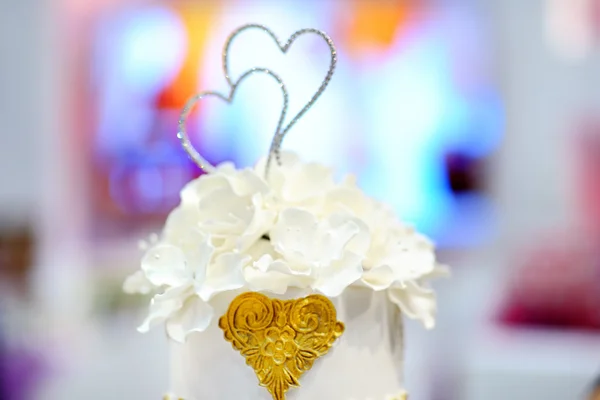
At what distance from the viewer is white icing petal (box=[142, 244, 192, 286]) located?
0.60 m

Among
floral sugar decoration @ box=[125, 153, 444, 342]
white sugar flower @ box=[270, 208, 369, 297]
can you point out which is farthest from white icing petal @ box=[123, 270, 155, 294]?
white sugar flower @ box=[270, 208, 369, 297]

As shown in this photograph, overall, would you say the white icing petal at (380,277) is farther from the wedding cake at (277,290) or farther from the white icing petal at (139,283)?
the white icing petal at (139,283)

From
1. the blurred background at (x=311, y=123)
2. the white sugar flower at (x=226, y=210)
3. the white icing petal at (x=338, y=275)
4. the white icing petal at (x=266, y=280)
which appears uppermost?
the white sugar flower at (x=226, y=210)

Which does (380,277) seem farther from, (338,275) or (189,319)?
(189,319)

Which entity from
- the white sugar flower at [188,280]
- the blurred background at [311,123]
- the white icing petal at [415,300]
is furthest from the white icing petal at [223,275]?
the blurred background at [311,123]

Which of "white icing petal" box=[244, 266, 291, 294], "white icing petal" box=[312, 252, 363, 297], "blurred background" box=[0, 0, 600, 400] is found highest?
"white icing petal" box=[312, 252, 363, 297]

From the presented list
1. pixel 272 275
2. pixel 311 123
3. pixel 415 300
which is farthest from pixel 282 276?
pixel 311 123

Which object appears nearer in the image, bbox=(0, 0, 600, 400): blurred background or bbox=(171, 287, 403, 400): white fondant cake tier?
bbox=(171, 287, 403, 400): white fondant cake tier

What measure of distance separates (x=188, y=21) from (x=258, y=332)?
2.72 m

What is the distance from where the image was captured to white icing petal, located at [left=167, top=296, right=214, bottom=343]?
585 millimetres

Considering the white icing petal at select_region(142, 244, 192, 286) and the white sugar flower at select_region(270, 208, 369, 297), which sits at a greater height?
the white sugar flower at select_region(270, 208, 369, 297)

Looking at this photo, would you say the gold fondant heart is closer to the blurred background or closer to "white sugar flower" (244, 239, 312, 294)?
"white sugar flower" (244, 239, 312, 294)

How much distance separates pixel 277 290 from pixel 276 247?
0.10 ft

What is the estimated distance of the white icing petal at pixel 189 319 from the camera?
0.58 metres
